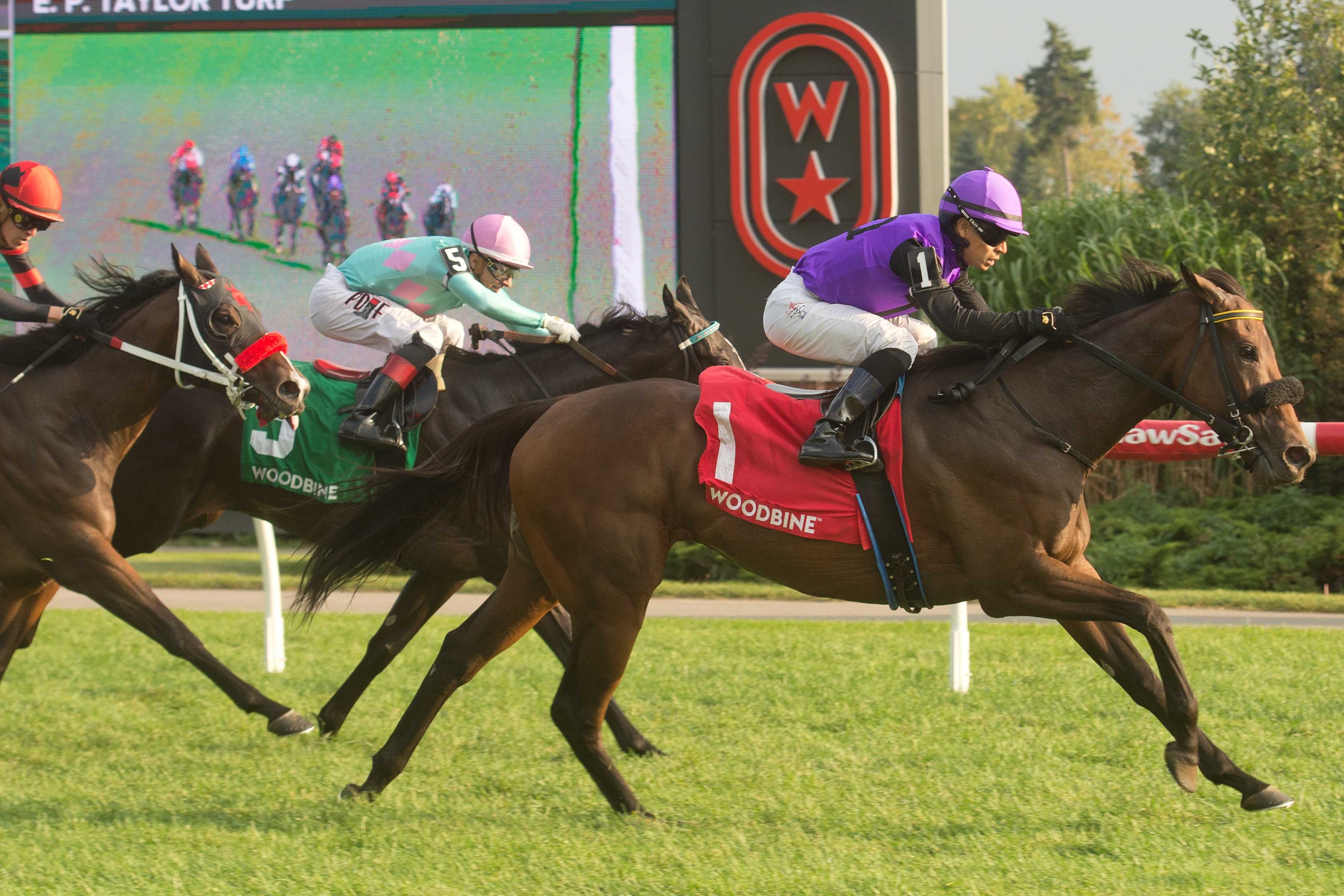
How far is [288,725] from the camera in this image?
5488 millimetres

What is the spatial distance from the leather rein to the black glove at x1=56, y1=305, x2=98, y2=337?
3349 millimetres

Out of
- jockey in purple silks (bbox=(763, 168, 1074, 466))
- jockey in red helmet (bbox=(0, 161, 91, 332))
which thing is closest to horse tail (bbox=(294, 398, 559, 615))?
jockey in purple silks (bbox=(763, 168, 1074, 466))

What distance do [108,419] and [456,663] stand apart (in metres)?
1.87

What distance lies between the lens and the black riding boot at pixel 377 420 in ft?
18.7

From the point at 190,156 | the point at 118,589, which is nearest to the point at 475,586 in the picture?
→ the point at 190,156

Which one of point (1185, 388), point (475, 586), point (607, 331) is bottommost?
point (475, 586)

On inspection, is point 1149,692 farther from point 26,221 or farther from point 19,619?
point 26,221

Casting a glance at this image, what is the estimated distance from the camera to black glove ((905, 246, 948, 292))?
441 cm

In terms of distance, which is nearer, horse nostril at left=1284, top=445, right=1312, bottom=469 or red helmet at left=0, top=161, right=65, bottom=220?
horse nostril at left=1284, top=445, right=1312, bottom=469

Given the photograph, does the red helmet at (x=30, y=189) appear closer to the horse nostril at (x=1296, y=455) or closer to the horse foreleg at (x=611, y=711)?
the horse foreleg at (x=611, y=711)

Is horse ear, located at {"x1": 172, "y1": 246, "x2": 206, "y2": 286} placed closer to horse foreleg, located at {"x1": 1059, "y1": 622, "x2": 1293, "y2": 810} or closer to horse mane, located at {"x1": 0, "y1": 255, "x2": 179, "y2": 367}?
horse mane, located at {"x1": 0, "y1": 255, "x2": 179, "y2": 367}

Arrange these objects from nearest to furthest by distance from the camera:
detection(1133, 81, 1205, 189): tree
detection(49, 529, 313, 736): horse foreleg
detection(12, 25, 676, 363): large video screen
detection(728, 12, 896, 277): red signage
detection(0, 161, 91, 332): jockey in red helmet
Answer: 1. detection(49, 529, 313, 736): horse foreleg
2. detection(0, 161, 91, 332): jockey in red helmet
3. detection(728, 12, 896, 277): red signage
4. detection(12, 25, 676, 363): large video screen
5. detection(1133, 81, 1205, 189): tree

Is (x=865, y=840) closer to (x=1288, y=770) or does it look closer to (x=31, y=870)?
(x=1288, y=770)

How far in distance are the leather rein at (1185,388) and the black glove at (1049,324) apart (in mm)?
25
